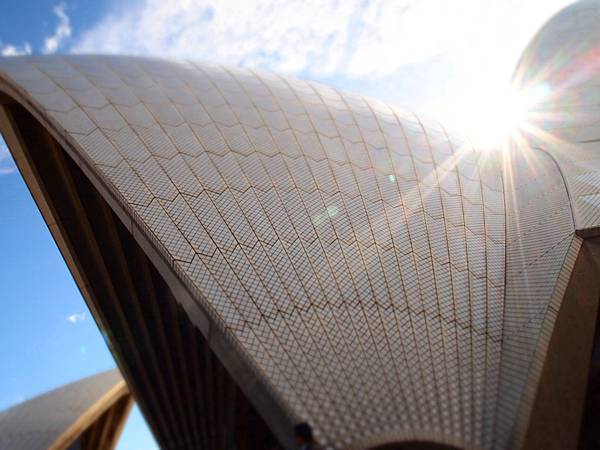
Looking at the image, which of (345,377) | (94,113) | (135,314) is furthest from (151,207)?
(135,314)

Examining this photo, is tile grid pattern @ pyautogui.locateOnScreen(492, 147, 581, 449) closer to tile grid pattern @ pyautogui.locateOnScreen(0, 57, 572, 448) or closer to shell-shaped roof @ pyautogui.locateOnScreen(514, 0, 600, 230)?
tile grid pattern @ pyautogui.locateOnScreen(0, 57, 572, 448)

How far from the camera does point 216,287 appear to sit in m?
4.38

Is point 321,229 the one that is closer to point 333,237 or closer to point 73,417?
point 333,237

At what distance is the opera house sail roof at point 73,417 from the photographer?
1290 centimetres

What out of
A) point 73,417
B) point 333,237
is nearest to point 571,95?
point 333,237

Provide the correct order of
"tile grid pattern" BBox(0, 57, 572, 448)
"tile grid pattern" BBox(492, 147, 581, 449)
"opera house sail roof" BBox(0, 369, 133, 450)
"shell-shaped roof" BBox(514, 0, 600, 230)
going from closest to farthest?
"tile grid pattern" BBox(492, 147, 581, 449) < "tile grid pattern" BBox(0, 57, 572, 448) < "shell-shaped roof" BBox(514, 0, 600, 230) < "opera house sail roof" BBox(0, 369, 133, 450)

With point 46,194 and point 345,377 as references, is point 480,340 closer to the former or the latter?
point 345,377

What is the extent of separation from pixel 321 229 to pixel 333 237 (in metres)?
0.20

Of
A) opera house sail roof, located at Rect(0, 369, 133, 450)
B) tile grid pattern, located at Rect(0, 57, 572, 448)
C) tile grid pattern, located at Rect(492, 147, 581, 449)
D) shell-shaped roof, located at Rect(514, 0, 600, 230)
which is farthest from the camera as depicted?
opera house sail roof, located at Rect(0, 369, 133, 450)

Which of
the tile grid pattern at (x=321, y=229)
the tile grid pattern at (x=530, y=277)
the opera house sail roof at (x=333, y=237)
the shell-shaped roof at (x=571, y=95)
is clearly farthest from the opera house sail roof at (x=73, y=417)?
the shell-shaped roof at (x=571, y=95)

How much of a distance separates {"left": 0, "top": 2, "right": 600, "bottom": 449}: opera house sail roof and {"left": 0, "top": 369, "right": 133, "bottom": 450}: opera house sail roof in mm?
7008

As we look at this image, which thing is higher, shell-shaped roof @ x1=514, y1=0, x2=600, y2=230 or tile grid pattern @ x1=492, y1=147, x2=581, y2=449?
shell-shaped roof @ x1=514, y1=0, x2=600, y2=230

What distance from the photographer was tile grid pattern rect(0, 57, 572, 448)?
12.6ft

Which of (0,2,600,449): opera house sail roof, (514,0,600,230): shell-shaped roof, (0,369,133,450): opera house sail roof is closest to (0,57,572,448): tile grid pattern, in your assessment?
(0,2,600,449): opera house sail roof
